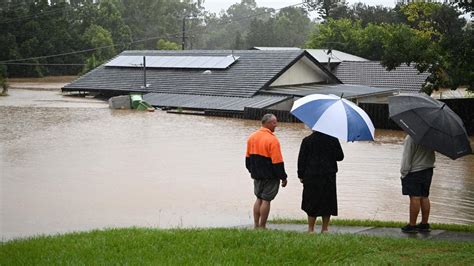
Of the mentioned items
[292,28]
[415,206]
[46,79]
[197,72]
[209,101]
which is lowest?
[46,79]

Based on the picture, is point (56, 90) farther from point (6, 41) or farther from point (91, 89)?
point (6, 41)

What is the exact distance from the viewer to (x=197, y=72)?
38.6 meters

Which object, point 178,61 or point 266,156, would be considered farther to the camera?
point 178,61

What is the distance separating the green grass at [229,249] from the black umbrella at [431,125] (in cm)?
127

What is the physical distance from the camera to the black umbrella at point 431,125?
7.93 meters

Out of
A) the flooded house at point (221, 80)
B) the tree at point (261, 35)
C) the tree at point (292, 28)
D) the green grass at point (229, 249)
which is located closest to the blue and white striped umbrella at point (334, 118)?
the green grass at point (229, 249)

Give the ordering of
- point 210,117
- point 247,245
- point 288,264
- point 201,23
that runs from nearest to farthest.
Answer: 1. point 288,264
2. point 247,245
3. point 210,117
4. point 201,23

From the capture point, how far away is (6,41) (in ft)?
184

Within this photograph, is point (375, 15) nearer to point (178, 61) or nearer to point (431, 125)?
point (178, 61)

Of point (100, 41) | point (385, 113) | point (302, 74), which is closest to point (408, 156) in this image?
point (385, 113)

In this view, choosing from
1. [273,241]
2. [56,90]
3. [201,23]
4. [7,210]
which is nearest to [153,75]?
[56,90]

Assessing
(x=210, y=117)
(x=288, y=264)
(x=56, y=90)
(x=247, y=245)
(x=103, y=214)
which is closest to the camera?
(x=288, y=264)

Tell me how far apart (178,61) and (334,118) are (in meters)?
33.8

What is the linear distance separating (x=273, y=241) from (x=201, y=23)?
10954cm
